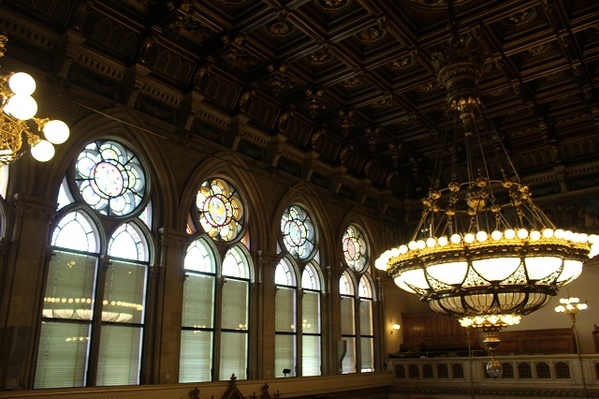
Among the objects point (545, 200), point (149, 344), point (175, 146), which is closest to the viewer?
point (149, 344)

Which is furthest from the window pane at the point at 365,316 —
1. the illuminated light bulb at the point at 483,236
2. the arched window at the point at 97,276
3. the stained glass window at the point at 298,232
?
the illuminated light bulb at the point at 483,236

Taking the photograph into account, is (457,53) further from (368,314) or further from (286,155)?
(368,314)

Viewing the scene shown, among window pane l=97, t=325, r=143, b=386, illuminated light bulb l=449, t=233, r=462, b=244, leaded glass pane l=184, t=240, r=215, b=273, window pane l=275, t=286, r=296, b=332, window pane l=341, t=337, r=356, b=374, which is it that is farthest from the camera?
window pane l=341, t=337, r=356, b=374

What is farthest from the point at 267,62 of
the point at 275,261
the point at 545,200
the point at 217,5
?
the point at 545,200

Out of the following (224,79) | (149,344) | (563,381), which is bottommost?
(563,381)

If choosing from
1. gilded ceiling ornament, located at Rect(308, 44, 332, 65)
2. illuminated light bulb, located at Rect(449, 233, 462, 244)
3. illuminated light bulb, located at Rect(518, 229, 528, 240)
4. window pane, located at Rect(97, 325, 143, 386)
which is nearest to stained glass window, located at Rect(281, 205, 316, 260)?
gilded ceiling ornament, located at Rect(308, 44, 332, 65)

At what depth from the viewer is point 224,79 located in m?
11.8

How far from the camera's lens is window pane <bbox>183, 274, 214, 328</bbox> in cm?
1089

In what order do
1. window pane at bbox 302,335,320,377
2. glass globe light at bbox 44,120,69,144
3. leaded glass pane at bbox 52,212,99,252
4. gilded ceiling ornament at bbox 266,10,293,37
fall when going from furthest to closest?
window pane at bbox 302,335,320,377 < gilded ceiling ornament at bbox 266,10,293,37 < leaded glass pane at bbox 52,212,99,252 < glass globe light at bbox 44,120,69,144

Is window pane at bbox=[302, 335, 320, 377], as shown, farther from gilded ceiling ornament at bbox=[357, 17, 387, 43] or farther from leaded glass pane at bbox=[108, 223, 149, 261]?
gilded ceiling ornament at bbox=[357, 17, 387, 43]

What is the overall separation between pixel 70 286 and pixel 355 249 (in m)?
8.94

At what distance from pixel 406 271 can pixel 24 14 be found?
7.35m

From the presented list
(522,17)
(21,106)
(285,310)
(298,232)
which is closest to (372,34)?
(522,17)

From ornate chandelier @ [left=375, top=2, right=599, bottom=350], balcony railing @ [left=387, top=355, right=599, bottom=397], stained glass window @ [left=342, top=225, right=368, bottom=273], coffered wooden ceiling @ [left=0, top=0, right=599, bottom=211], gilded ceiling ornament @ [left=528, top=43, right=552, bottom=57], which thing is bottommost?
Result: balcony railing @ [left=387, top=355, right=599, bottom=397]
